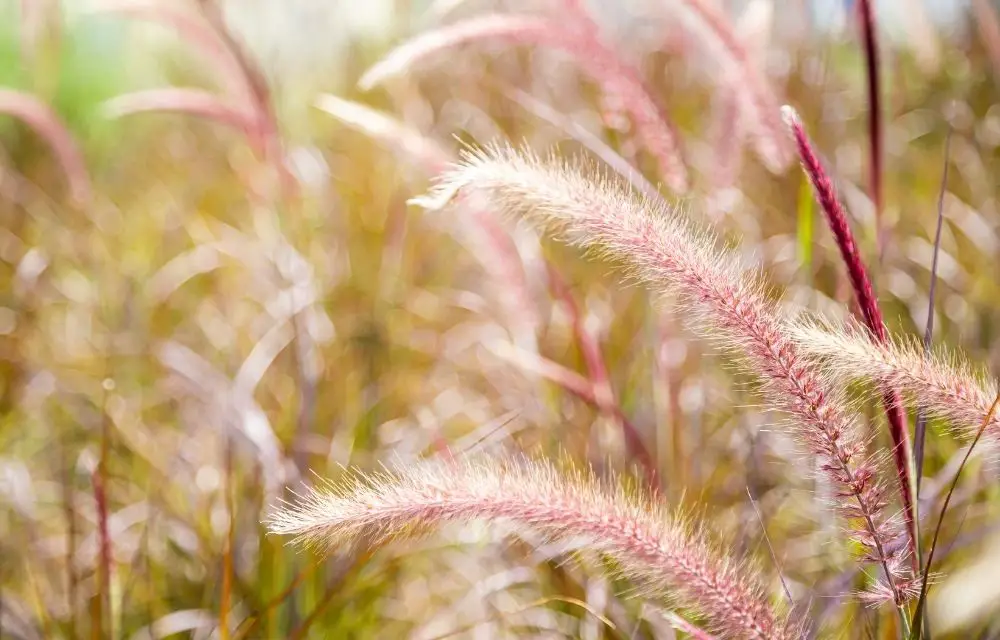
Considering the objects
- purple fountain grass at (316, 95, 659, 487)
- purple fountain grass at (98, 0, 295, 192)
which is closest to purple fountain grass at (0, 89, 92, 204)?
purple fountain grass at (98, 0, 295, 192)

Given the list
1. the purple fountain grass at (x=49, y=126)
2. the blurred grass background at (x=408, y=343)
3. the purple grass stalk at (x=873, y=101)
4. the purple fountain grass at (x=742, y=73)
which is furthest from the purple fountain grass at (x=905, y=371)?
the purple fountain grass at (x=49, y=126)

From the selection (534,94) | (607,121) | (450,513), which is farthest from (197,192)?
(450,513)

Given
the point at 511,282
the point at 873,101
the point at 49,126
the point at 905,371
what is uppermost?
the point at 49,126

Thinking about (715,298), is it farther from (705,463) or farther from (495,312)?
(495,312)

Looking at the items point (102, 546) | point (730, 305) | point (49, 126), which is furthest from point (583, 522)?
point (49, 126)

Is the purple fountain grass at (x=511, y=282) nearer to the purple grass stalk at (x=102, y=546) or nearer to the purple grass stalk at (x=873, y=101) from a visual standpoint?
the purple grass stalk at (x=873, y=101)

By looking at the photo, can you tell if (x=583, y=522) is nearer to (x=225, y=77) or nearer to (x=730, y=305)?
(x=730, y=305)
